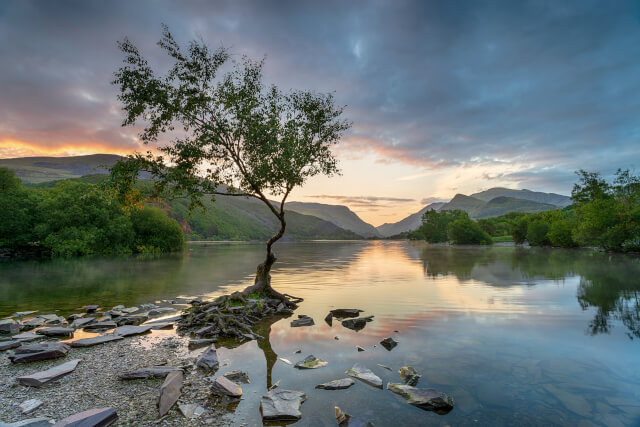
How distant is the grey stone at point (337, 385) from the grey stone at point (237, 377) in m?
2.31

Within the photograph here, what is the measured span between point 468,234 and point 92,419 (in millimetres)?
191063

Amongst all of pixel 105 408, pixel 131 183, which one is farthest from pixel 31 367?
pixel 131 183

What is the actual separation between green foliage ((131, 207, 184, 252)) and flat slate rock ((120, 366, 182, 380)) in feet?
305

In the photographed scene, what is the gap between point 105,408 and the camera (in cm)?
730

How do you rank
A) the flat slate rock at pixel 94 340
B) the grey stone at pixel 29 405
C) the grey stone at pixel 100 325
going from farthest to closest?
the grey stone at pixel 100 325
the flat slate rock at pixel 94 340
the grey stone at pixel 29 405

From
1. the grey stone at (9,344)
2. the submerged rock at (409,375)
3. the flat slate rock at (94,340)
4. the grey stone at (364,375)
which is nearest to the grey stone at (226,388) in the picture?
the grey stone at (364,375)

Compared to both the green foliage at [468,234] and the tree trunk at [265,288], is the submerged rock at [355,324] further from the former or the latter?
the green foliage at [468,234]

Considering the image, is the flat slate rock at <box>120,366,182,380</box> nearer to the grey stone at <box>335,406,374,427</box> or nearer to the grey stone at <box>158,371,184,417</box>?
the grey stone at <box>158,371,184,417</box>

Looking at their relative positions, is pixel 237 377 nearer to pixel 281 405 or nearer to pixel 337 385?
pixel 281 405

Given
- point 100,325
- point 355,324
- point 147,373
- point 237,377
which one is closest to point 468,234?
point 355,324

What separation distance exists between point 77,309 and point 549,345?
26.9 meters

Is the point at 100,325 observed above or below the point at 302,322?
below

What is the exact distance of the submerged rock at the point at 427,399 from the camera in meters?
8.34

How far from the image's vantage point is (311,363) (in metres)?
11.4
